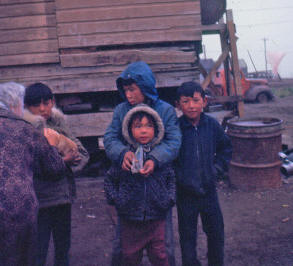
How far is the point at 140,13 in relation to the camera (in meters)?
5.34

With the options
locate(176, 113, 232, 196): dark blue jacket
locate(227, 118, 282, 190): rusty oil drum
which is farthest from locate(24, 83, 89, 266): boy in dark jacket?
locate(227, 118, 282, 190): rusty oil drum

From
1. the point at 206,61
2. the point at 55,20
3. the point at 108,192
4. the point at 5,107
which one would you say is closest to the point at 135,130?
the point at 108,192

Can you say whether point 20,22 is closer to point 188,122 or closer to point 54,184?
point 54,184

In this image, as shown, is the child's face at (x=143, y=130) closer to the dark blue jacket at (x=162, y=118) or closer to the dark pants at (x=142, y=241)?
the dark blue jacket at (x=162, y=118)

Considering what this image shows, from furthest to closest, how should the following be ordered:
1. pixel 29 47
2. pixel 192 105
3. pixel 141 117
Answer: pixel 29 47, pixel 192 105, pixel 141 117

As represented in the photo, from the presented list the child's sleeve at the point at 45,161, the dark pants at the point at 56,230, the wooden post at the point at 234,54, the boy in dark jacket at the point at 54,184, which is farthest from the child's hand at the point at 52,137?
the wooden post at the point at 234,54

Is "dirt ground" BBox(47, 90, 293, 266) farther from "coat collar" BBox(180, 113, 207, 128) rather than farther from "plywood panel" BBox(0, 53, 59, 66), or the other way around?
"plywood panel" BBox(0, 53, 59, 66)

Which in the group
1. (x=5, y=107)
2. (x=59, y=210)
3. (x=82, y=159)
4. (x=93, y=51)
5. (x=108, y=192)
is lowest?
(x=59, y=210)

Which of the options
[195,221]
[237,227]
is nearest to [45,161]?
[195,221]

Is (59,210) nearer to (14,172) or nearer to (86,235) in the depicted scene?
(14,172)

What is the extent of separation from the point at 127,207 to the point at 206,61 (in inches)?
1079

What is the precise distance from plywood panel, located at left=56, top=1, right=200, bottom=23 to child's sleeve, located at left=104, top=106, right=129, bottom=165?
3.49 metres

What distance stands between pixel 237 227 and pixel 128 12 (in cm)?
388

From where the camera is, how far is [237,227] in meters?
3.99
